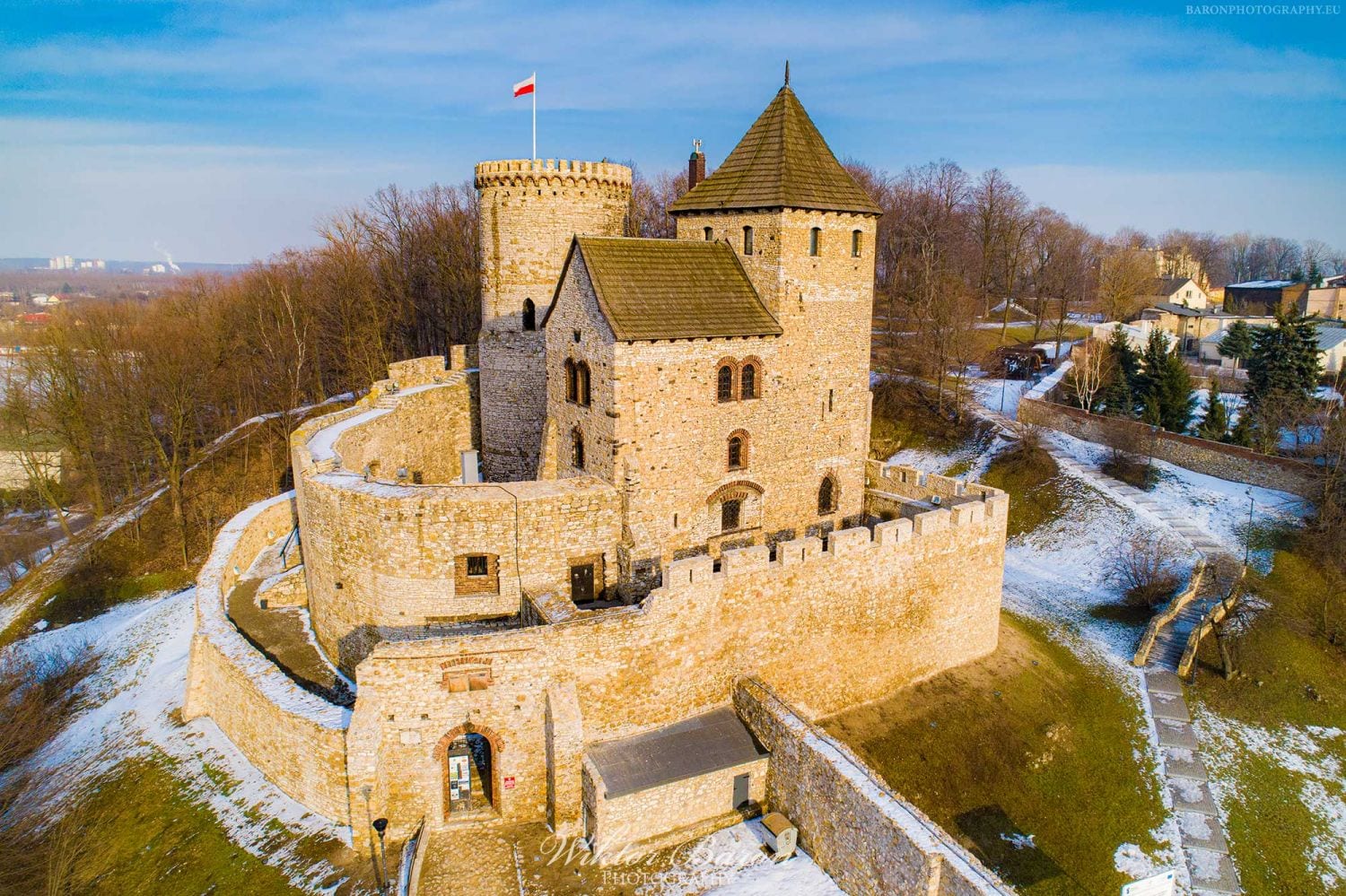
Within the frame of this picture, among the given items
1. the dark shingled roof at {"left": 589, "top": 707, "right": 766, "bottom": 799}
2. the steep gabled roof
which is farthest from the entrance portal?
the steep gabled roof

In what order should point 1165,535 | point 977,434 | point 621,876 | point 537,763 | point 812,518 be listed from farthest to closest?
1. point 977,434
2. point 1165,535
3. point 812,518
4. point 537,763
5. point 621,876

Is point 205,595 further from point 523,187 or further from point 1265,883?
point 1265,883

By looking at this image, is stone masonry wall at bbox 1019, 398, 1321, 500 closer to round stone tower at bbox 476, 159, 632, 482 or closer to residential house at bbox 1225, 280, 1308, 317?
round stone tower at bbox 476, 159, 632, 482

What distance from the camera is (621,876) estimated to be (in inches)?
568

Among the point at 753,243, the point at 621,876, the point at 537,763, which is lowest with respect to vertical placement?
the point at 621,876

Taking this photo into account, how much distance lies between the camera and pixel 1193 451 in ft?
107

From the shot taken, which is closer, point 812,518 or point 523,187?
point 812,518

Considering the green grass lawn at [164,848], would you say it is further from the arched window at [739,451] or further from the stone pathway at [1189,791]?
the stone pathway at [1189,791]

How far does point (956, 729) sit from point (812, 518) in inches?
259

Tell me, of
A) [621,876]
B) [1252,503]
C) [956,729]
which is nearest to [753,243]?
[956,729]

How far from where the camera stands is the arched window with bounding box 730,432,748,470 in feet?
67.5

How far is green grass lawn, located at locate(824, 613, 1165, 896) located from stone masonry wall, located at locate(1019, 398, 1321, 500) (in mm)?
13907

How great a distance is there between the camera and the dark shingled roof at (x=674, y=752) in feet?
49.6

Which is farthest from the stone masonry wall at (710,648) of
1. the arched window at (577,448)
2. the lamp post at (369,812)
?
the arched window at (577,448)
